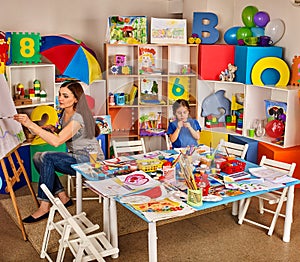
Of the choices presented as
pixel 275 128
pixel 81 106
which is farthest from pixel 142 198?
pixel 275 128

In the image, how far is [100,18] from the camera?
5.27 meters

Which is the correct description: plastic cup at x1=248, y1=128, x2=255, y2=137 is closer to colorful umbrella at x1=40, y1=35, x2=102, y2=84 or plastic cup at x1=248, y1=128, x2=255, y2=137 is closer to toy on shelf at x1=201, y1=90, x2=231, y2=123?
toy on shelf at x1=201, y1=90, x2=231, y2=123

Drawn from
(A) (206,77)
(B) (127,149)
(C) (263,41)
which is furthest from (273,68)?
(B) (127,149)

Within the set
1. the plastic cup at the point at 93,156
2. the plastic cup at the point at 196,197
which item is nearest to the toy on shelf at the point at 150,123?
the plastic cup at the point at 93,156

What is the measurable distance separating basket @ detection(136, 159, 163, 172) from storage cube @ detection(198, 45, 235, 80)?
6.80 ft

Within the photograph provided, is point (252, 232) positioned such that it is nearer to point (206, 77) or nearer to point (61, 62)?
Result: point (206, 77)

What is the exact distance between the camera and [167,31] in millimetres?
5074

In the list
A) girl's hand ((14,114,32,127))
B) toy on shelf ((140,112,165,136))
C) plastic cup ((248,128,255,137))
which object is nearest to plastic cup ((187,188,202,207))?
girl's hand ((14,114,32,127))

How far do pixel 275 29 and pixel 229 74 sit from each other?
67 cm

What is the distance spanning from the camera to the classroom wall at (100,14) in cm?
469

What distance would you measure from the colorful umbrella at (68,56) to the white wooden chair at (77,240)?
1.90 metres

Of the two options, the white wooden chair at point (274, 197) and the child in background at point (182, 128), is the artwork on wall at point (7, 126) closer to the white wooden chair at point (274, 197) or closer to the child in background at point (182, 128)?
the child in background at point (182, 128)

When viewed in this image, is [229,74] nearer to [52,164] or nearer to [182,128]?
[182,128]

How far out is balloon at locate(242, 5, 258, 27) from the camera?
4.87m
